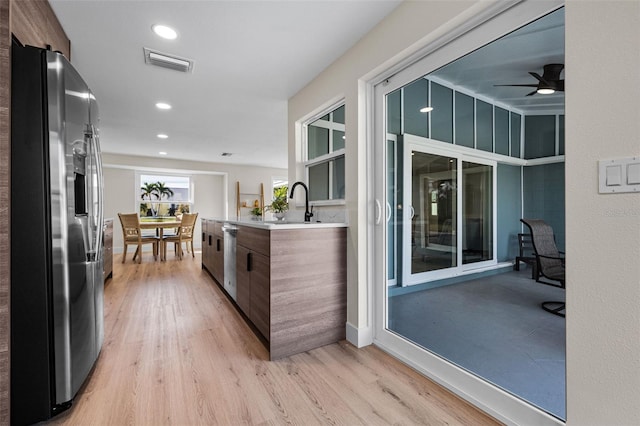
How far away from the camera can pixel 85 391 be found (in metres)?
1.61

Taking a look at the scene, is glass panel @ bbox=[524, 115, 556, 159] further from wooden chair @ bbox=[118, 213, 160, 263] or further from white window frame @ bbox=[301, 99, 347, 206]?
wooden chair @ bbox=[118, 213, 160, 263]

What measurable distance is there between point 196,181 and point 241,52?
617 centimetres

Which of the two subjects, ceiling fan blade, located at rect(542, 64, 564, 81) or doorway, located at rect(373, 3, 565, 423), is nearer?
ceiling fan blade, located at rect(542, 64, 564, 81)

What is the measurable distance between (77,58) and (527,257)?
3.51 m

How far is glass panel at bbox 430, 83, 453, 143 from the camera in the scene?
5.85 feet

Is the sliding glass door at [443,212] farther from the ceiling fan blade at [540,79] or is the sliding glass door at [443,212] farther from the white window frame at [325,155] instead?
the white window frame at [325,155]

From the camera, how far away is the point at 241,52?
2346 mm

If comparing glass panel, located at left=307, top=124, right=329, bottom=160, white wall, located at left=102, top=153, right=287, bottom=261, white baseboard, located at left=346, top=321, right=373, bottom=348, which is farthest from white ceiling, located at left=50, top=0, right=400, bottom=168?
white wall, located at left=102, top=153, right=287, bottom=261

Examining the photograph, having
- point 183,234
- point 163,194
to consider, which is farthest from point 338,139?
point 163,194

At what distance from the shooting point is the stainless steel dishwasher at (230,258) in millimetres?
2899
